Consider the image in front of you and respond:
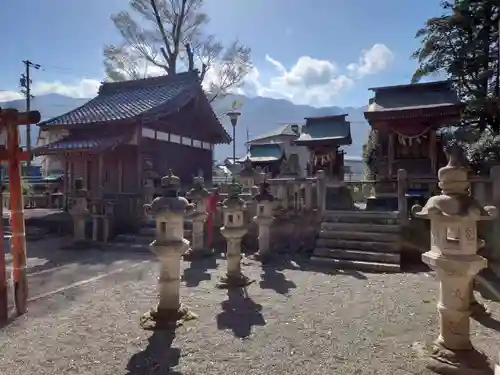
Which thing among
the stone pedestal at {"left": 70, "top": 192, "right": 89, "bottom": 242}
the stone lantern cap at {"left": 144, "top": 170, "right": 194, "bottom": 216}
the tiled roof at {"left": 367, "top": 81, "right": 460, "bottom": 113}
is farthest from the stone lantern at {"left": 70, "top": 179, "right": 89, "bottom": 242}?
the tiled roof at {"left": 367, "top": 81, "right": 460, "bottom": 113}

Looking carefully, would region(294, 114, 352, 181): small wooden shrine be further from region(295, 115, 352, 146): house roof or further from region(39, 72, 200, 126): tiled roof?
region(39, 72, 200, 126): tiled roof

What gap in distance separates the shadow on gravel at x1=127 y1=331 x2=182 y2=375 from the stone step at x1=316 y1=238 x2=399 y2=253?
5.83 m

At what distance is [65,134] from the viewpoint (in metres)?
18.3

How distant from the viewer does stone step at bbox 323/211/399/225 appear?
9.87m

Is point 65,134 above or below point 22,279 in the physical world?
above

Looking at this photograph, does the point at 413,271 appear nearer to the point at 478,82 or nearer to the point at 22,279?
the point at 22,279

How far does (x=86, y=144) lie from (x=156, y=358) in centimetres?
1303

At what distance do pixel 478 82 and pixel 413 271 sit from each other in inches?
497

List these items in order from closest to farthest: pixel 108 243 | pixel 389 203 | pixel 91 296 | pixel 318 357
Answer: pixel 318 357
pixel 91 296
pixel 108 243
pixel 389 203

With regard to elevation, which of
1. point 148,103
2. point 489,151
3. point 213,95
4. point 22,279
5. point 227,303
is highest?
point 213,95

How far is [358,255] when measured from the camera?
8.97m

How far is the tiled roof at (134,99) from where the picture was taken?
16859 millimetres

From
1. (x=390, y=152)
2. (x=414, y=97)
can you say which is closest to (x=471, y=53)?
(x=414, y=97)

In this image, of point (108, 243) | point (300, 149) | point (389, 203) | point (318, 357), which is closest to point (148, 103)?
point (108, 243)
